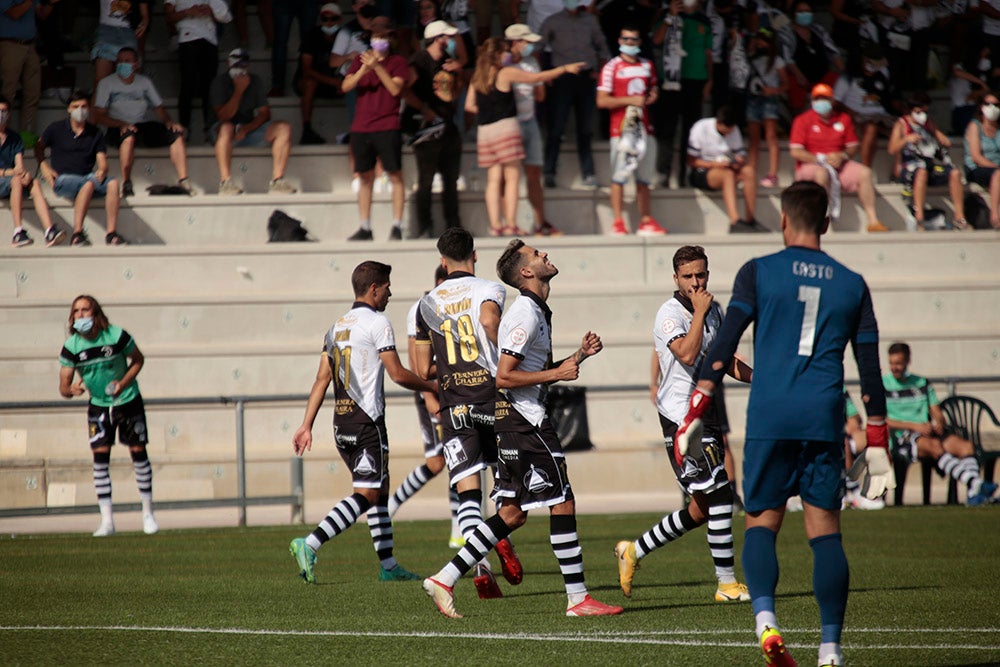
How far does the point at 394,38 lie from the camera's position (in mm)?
19984

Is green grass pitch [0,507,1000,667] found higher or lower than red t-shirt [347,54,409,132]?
lower

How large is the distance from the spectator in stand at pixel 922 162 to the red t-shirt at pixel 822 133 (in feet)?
2.92

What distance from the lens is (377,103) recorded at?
1908 centimetres

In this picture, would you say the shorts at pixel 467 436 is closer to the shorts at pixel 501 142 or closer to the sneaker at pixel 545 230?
the shorts at pixel 501 142

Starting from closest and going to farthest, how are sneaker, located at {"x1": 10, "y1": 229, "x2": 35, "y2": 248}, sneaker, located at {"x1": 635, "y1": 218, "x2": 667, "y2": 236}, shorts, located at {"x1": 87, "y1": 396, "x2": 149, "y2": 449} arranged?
shorts, located at {"x1": 87, "y1": 396, "x2": 149, "y2": 449}
sneaker, located at {"x1": 10, "y1": 229, "x2": 35, "y2": 248}
sneaker, located at {"x1": 635, "y1": 218, "x2": 667, "y2": 236}

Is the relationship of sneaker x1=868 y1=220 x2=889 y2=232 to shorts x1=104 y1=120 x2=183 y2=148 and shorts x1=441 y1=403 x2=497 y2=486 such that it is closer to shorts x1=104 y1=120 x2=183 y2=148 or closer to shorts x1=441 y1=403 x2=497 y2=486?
shorts x1=104 y1=120 x2=183 y2=148

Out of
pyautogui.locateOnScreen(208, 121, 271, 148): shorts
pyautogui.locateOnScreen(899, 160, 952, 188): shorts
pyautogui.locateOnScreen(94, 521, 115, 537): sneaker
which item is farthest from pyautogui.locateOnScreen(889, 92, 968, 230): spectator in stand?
pyautogui.locateOnScreen(94, 521, 115, 537): sneaker

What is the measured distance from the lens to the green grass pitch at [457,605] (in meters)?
6.91

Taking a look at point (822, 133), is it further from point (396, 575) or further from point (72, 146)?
point (396, 575)

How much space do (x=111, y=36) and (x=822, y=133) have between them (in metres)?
10.1

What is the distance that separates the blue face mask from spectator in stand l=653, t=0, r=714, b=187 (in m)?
1.65

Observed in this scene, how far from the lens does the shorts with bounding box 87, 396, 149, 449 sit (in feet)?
47.1

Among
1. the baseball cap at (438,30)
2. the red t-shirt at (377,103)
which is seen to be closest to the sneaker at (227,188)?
the red t-shirt at (377,103)

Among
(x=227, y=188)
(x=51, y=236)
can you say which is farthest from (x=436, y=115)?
(x=51, y=236)
